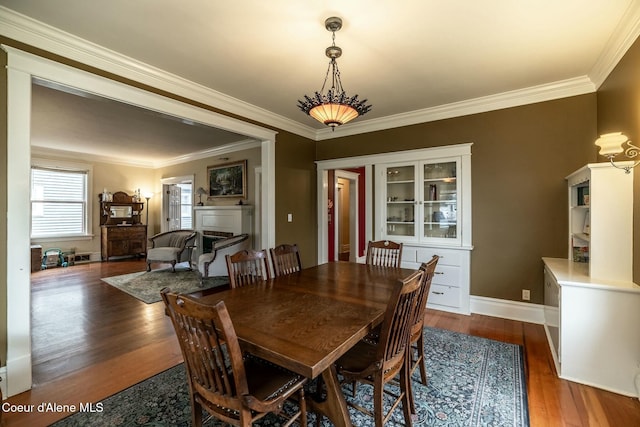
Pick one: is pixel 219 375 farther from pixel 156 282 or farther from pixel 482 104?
pixel 156 282

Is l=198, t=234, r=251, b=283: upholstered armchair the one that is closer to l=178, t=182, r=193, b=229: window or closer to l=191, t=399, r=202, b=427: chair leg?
l=178, t=182, r=193, b=229: window

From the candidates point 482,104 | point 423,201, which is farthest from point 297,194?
point 482,104

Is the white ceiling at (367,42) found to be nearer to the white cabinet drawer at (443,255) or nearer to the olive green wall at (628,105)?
the olive green wall at (628,105)

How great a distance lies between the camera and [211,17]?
81.8 inches

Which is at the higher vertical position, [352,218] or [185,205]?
[185,205]

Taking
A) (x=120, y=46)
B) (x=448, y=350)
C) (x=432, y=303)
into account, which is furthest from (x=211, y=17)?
(x=432, y=303)

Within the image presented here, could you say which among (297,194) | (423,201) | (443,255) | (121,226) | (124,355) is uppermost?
(297,194)

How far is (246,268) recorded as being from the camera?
7.78 ft

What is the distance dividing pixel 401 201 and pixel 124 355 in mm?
3667

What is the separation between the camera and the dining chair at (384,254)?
2947 mm

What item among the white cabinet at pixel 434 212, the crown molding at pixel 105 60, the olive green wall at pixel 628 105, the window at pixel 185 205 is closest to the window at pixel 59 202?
the window at pixel 185 205

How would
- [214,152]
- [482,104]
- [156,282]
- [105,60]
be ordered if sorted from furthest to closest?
[214,152], [156,282], [482,104], [105,60]

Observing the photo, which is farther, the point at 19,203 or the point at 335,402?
the point at 19,203

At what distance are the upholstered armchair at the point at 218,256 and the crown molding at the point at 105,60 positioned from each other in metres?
2.32
